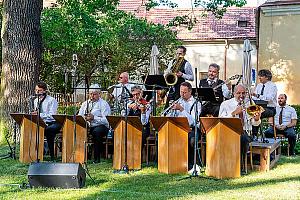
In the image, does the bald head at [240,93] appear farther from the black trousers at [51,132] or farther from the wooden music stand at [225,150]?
the black trousers at [51,132]

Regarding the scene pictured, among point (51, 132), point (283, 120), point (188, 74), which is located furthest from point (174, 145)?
point (283, 120)

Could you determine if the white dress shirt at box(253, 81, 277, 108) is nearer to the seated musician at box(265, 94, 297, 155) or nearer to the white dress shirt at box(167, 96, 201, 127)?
the seated musician at box(265, 94, 297, 155)

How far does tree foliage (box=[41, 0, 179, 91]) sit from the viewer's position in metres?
16.6

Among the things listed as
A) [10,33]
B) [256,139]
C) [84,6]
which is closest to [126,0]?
[84,6]

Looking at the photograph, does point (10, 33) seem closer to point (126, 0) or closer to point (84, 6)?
point (84, 6)

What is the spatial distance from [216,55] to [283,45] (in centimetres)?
1154

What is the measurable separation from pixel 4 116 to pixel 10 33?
6.20ft

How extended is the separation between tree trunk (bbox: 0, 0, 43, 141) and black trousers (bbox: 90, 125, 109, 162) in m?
3.22

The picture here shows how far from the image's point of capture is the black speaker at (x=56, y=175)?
7.22m

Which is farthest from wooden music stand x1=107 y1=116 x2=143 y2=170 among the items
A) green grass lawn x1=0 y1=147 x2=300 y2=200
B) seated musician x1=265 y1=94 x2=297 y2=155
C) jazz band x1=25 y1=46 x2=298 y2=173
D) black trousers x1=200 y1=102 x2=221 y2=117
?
seated musician x1=265 y1=94 x2=297 y2=155

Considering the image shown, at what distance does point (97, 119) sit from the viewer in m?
10.0

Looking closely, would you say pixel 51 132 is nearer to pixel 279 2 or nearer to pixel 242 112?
pixel 242 112

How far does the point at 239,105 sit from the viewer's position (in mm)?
8633

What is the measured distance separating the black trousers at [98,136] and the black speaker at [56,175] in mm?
2560
